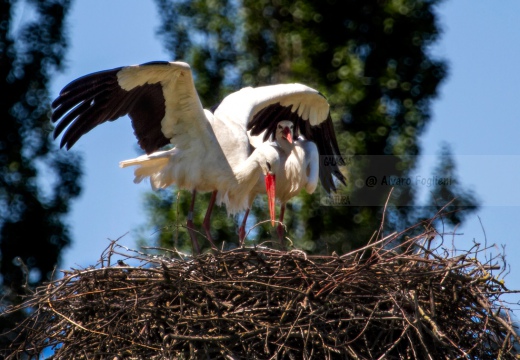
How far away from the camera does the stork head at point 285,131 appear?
794cm

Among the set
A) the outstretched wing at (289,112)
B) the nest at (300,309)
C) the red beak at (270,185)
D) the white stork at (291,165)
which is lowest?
the nest at (300,309)

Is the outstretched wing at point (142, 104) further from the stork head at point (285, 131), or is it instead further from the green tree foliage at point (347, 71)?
the green tree foliage at point (347, 71)

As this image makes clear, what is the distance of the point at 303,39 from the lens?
1138 centimetres

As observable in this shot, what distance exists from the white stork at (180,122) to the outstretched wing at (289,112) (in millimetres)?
10

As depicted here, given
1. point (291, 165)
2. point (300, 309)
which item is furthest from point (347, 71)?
point (300, 309)

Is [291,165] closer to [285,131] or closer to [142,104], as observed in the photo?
[285,131]

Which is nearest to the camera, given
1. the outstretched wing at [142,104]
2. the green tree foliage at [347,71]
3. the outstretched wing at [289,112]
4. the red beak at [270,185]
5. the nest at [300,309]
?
the nest at [300,309]

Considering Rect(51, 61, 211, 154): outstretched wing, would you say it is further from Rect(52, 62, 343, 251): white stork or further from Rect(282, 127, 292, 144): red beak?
Rect(282, 127, 292, 144): red beak

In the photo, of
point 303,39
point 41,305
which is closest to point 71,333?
point 41,305

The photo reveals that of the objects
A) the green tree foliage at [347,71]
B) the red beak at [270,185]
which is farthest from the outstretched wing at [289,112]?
the green tree foliage at [347,71]

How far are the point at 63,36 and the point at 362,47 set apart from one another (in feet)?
14.1

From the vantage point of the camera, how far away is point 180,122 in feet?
25.3

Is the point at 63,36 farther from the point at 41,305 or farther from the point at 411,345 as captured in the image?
the point at 411,345

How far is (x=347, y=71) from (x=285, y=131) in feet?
10.7
